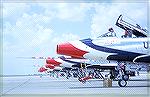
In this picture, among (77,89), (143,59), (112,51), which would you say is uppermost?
(112,51)

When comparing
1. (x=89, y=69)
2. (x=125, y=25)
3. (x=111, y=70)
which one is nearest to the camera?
(x=125, y=25)

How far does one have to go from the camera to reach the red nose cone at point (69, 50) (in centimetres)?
1865

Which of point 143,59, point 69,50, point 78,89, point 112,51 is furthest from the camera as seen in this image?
point 78,89

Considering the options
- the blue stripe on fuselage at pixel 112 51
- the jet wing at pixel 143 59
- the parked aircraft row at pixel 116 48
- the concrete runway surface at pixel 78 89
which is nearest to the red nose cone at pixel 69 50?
the parked aircraft row at pixel 116 48

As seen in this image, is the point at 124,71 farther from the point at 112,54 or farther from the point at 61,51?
the point at 61,51

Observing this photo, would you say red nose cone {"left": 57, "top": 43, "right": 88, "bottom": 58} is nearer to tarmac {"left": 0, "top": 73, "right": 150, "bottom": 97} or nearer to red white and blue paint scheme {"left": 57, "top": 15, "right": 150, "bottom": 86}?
red white and blue paint scheme {"left": 57, "top": 15, "right": 150, "bottom": 86}

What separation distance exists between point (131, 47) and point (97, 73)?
1685cm

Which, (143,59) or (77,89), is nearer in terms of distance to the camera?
(143,59)

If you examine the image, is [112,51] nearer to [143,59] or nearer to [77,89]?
[143,59]

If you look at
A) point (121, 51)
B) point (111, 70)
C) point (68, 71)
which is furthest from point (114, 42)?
point (68, 71)

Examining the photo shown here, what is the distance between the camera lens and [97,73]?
119 feet

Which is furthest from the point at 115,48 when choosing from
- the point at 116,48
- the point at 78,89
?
the point at 78,89

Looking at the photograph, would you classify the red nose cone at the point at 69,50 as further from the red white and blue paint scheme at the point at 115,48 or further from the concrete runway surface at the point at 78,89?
the concrete runway surface at the point at 78,89

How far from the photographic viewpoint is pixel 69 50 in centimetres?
1900
